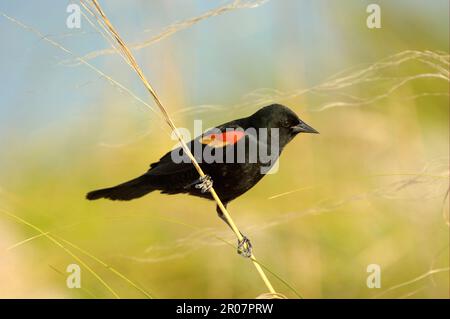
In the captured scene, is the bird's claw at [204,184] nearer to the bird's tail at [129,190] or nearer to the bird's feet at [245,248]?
the bird's tail at [129,190]

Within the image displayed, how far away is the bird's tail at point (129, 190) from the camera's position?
2.56m

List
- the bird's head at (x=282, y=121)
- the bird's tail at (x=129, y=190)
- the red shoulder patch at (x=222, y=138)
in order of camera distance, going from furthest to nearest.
A: 1. the bird's head at (x=282, y=121)
2. the red shoulder patch at (x=222, y=138)
3. the bird's tail at (x=129, y=190)

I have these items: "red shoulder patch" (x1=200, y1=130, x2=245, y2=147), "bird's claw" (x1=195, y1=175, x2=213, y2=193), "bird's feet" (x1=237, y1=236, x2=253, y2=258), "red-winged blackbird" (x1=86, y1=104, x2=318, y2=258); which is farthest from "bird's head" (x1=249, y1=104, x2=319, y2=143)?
"bird's feet" (x1=237, y1=236, x2=253, y2=258)

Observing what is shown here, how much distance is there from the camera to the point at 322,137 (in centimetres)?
300

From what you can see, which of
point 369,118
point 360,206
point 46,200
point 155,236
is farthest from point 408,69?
point 46,200

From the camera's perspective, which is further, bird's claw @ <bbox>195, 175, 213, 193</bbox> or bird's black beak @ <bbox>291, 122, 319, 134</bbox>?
bird's black beak @ <bbox>291, 122, 319, 134</bbox>

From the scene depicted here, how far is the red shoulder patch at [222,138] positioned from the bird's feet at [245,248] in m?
0.53

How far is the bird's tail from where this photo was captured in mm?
2557

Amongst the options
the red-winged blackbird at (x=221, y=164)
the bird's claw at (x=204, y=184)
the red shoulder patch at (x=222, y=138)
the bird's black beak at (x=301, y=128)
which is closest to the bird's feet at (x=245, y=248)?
the red-winged blackbird at (x=221, y=164)

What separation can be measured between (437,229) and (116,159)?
1.78 meters

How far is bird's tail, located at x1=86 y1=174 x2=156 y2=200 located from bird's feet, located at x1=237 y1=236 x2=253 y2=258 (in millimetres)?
540

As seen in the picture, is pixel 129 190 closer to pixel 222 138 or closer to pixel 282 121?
pixel 222 138

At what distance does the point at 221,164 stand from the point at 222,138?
0.43 ft

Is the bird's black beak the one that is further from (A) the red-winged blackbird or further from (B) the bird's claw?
(B) the bird's claw
